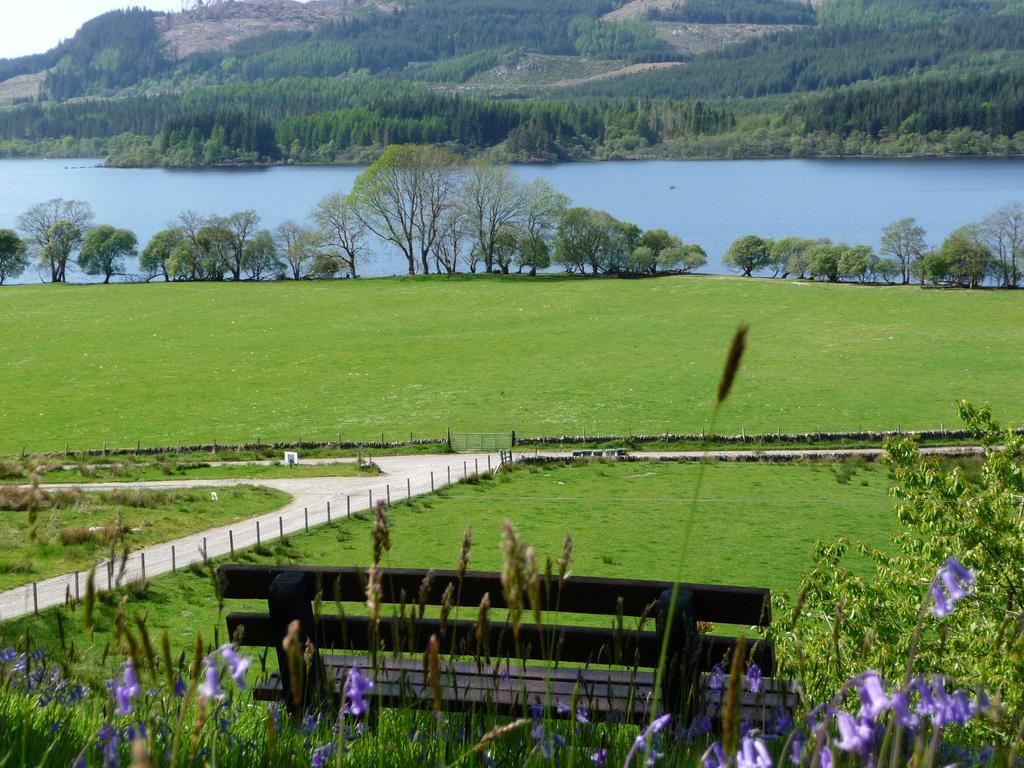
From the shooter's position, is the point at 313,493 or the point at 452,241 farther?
the point at 452,241

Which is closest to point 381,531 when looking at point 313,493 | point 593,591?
point 593,591

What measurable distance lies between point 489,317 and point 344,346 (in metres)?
13.2

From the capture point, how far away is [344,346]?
64562 millimetres

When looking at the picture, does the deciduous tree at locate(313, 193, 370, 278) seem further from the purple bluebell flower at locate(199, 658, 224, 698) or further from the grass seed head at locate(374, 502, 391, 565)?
the purple bluebell flower at locate(199, 658, 224, 698)

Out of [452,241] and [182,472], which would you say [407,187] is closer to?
[452,241]

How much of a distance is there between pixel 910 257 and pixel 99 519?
7947cm

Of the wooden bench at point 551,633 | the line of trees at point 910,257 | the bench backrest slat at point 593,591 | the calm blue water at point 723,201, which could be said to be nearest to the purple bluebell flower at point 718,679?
the wooden bench at point 551,633

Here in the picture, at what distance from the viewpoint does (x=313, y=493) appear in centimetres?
3338

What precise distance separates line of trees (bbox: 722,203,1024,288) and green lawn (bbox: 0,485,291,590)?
68597mm

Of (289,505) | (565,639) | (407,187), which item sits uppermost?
(407,187)

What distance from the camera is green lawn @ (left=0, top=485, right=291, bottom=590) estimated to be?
74.2ft

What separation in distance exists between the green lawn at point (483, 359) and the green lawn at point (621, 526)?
6.22 meters

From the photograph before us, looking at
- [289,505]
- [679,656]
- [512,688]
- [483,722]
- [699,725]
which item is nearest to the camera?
[483,722]

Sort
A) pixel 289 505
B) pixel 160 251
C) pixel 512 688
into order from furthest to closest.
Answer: pixel 160 251
pixel 289 505
pixel 512 688
